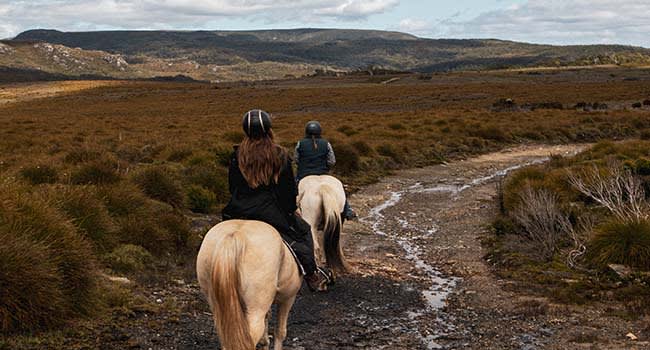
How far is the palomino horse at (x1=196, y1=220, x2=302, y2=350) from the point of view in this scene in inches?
192

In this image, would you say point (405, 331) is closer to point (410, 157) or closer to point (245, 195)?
point (245, 195)

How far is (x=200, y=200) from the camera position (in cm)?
1501

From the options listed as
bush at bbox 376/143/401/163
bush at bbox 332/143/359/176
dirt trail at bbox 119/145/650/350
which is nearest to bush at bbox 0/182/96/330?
dirt trail at bbox 119/145/650/350

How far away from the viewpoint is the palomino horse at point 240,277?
16.0 feet

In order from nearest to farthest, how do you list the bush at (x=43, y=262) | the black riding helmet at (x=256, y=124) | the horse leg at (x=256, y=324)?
the horse leg at (x=256, y=324) → the black riding helmet at (x=256, y=124) → the bush at (x=43, y=262)

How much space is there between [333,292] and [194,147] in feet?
45.5

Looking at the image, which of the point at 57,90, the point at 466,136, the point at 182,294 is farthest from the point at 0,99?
the point at 182,294

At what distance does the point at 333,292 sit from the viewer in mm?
9367

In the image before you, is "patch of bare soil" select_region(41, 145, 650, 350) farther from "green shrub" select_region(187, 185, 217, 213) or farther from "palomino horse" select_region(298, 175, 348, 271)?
"green shrub" select_region(187, 185, 217, 213)

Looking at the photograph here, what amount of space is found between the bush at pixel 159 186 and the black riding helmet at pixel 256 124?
9075 millimetres

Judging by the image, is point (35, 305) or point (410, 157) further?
point (410, 157)

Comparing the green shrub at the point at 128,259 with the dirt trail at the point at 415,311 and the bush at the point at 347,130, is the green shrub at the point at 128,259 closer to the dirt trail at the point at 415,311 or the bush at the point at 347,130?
the dirt trail at the point at 415,311

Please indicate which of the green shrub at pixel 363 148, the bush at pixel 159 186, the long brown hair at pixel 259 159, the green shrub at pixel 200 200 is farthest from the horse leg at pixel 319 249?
the green shrub at pixel 363 148

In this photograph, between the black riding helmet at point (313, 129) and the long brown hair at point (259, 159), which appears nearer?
the long brown hair at point (259, 159)
